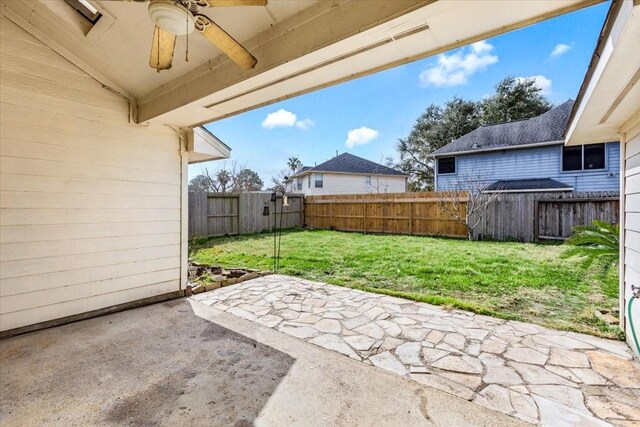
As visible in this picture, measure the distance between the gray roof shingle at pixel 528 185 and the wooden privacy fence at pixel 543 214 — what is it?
8.73 feet

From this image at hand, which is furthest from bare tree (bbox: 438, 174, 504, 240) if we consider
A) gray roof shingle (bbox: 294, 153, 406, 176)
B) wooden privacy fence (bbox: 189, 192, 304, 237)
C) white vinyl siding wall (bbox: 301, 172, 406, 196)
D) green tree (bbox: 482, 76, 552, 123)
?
green tree (bbox: 482, 76, 552, 123)

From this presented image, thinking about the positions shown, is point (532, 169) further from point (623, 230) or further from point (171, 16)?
point (171, 16)

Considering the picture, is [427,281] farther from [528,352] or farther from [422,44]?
[422,44]

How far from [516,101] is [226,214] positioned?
19146 mm

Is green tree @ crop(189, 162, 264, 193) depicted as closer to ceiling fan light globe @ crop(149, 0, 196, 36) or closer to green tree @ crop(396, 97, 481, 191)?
green tree @ crop(396, 97, 481, 191)

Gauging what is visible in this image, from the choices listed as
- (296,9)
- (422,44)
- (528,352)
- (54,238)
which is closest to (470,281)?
(528,352)

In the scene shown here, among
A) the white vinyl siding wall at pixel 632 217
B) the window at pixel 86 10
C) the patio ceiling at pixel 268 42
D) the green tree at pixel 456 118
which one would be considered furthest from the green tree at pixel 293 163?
the white vinyl siding wall at pixel 632 217

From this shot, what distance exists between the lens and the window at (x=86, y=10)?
229cm

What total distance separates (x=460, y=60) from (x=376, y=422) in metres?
19.9

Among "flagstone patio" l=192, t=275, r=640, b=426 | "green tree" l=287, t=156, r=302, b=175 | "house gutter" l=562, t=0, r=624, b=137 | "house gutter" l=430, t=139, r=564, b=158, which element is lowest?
"flagstone patio" l=192, t=275, r=640, b=426

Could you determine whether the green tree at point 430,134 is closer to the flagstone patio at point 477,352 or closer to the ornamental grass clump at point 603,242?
the ornamental grass clump at point 603,242

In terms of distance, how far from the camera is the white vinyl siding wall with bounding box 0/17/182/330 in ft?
8.86

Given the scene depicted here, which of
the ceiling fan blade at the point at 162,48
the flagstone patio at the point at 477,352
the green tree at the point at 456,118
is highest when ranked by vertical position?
the green tree at the point at 456,118

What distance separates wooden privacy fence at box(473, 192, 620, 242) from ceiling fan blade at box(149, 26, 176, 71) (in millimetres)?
8917
